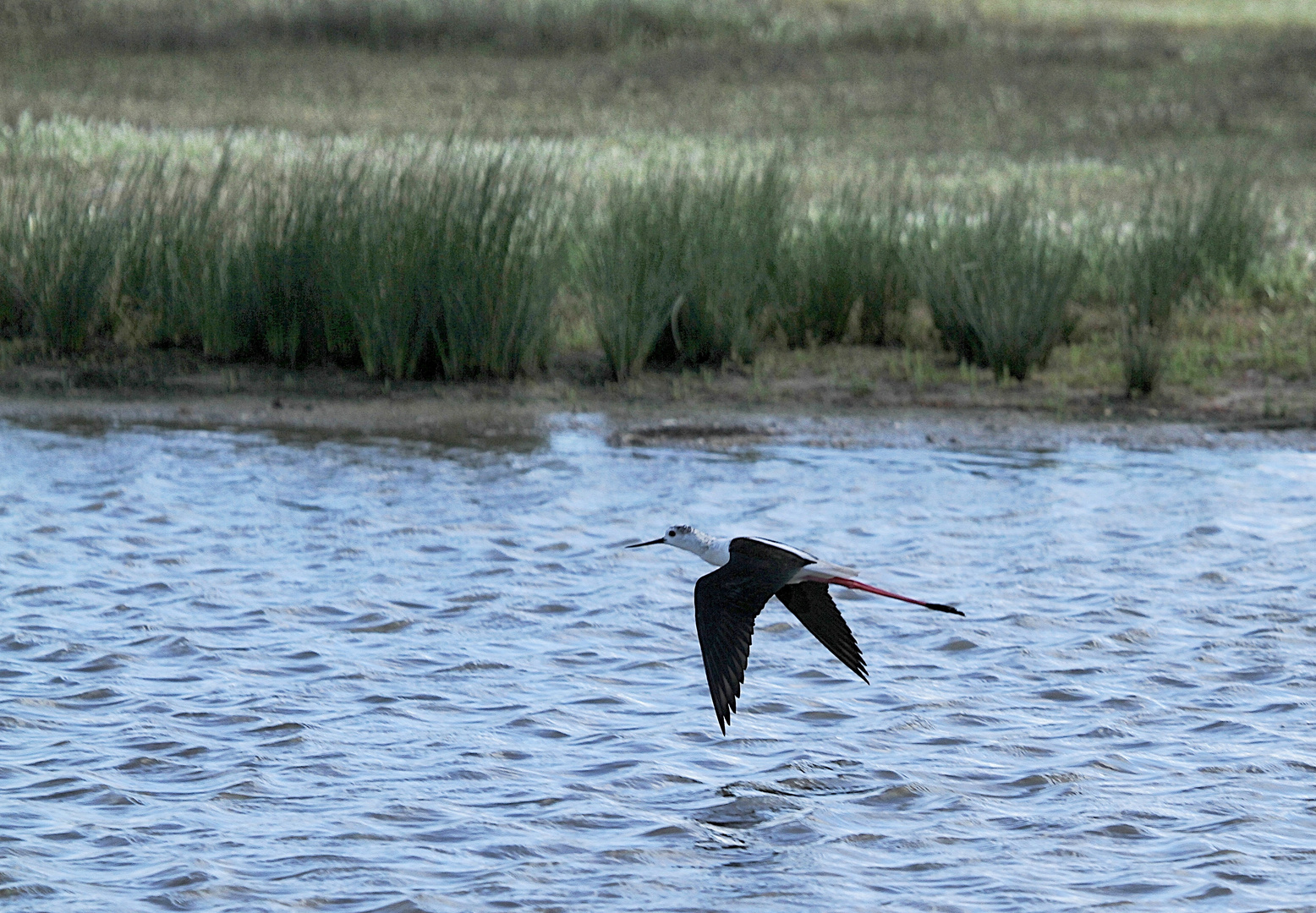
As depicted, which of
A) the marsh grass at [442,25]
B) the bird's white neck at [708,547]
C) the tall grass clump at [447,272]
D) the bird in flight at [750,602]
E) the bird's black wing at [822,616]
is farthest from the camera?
the marsh grass at [442,25]

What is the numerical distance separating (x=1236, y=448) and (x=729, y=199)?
9.83 feet

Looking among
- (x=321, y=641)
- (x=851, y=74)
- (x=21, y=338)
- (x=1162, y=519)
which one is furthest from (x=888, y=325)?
(x=851, y=74)

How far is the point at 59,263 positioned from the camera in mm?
9828

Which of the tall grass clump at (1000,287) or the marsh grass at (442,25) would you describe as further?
the marsh grass at (442,25)

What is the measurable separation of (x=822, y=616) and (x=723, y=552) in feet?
1.04

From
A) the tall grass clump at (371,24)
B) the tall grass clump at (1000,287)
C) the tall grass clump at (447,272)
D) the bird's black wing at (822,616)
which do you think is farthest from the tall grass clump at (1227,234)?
the tall grass clump at (371,24)

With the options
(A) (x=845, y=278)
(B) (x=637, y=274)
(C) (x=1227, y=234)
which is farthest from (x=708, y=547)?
(C) (x=1227, y=234)

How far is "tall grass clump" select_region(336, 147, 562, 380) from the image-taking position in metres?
9.28

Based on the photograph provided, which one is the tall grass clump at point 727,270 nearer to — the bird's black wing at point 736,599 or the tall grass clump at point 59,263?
the tall grass clump at point 59,263

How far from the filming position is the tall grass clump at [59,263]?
9680mm

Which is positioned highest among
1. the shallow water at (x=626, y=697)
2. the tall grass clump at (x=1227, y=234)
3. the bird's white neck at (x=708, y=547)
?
the tall grass clump at (x=1227, y=234)

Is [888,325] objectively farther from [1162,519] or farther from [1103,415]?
[1162,519]

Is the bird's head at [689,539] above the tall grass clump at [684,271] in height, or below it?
below

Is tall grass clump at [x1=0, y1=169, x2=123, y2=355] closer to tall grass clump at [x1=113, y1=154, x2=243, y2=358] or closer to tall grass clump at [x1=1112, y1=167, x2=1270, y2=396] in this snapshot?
tall grass clump at [x1=113, y1=154, x2=243, y2=358]
